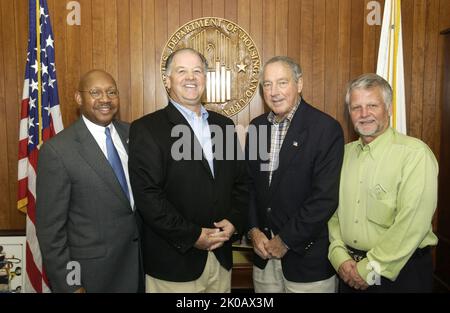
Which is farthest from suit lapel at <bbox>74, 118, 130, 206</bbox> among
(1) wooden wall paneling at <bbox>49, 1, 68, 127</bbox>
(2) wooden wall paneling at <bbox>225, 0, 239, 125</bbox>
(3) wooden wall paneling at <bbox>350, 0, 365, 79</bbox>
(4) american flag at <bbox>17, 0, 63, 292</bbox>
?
(3) wooden wall paneling at <bbox>350, 0, 365, 79</bbox>

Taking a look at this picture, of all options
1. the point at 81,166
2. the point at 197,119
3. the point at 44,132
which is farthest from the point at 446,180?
the point at 44,132

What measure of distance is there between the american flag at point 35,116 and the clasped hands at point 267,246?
5.93 ft

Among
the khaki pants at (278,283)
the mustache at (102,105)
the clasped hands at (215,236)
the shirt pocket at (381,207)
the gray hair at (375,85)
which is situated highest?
the gray hair at (375,85)

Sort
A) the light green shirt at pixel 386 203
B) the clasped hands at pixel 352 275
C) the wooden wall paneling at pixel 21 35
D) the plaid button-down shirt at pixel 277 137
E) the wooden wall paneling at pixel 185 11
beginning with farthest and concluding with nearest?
the wooden wall paneling at pixel 185 11, the wooden wall paneling at pixel 21 35, the plaid button-down shirt at pixel 277 137, the clasped hands at pixel 352 275, the light green shirt at pixel 386 203

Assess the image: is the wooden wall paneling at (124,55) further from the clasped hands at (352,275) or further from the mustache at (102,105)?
the clasped hands at (352,275)

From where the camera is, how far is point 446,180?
3.69m

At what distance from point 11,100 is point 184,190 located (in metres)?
2.47

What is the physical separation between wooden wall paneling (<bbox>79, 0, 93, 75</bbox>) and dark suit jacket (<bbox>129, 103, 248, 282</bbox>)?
1879mm

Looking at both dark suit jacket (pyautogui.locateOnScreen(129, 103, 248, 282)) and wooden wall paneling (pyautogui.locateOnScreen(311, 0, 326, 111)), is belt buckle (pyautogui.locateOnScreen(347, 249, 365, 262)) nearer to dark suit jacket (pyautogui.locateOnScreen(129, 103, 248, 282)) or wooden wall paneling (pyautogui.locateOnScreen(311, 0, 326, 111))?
dark suit jacket (pyautogui.locateOnScreen(129, 103, 248, 282))

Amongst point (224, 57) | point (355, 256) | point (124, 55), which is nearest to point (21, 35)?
point (124, 55)

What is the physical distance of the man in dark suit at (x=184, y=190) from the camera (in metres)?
2.03

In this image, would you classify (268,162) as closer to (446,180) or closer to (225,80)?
(225,80)

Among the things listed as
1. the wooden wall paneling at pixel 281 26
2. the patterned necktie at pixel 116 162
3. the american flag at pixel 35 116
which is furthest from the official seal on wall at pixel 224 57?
the patterned necktie at pixel 116 162

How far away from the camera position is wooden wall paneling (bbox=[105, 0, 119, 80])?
3686mm
